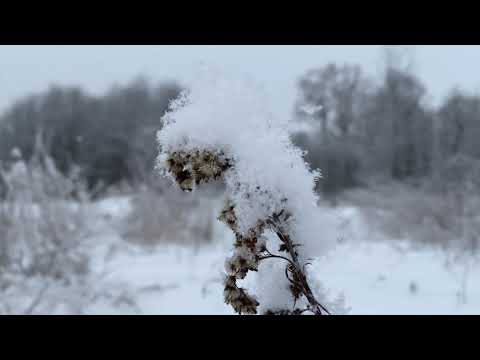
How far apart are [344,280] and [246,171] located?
4.65 m

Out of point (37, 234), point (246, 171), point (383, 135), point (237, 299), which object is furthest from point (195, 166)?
point (383, 135)

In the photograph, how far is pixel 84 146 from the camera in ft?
62.2

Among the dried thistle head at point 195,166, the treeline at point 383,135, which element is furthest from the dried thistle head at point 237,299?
the treeline at point 383,135

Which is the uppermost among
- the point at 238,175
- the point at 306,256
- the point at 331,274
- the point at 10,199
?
the point at 10,199

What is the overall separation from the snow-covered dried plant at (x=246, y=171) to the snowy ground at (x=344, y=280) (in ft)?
8.40

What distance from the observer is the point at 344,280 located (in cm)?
513

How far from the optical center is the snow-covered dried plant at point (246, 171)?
0.74 m

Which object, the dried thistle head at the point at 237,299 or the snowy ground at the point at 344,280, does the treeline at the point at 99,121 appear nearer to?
the snowy ground at the point at 344,280

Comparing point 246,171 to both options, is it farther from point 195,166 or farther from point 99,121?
point 99,121

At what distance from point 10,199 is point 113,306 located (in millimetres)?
1817

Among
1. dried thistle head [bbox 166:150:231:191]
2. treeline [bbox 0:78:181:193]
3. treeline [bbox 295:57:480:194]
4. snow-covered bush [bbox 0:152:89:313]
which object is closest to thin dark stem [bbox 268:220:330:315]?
dried thistle head [bbox 166:150:231:191]

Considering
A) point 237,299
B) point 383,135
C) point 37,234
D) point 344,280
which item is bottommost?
point 237,299
